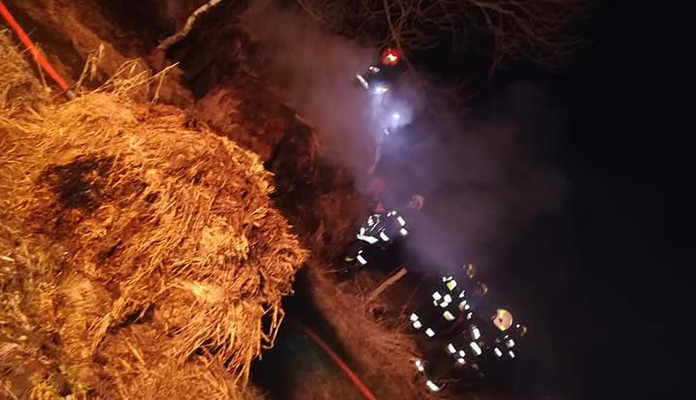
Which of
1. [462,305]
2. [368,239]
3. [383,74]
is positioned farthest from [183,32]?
[462,305]

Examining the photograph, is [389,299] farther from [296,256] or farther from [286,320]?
[296,256]

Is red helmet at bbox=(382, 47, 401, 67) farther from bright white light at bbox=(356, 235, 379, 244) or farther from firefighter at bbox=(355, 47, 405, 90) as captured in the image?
bright white light at bbox=(356, 235, 379, 244)

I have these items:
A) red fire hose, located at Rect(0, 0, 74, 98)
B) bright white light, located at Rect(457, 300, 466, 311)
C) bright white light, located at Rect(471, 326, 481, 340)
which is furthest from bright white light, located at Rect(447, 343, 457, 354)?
red fire hose, located at Rect(0, 0, 74, 98)

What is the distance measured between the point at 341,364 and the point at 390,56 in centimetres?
623

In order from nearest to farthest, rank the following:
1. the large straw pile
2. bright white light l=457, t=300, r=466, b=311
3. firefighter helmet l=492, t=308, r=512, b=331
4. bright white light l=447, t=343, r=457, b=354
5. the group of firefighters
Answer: the large straw pile, the group of firefighters, bright white light l=447, t=343, r=457, b=354, bright white light l=457, t=300, r=466, b=311, firefighter helmet l=492, t=308, r=512, b=331

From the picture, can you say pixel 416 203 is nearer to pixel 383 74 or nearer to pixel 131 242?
pixel 383 74

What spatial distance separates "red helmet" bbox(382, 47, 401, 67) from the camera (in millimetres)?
10523

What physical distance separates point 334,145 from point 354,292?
293cm

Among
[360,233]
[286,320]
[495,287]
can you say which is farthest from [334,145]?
[495,287]

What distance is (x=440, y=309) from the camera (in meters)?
11.4

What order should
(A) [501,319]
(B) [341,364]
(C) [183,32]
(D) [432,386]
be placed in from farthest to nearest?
(A) [501,319]
(D) [432,386]
(C) [183,32]
(B) [341,364]

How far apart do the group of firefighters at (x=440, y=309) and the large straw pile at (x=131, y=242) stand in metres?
6.87

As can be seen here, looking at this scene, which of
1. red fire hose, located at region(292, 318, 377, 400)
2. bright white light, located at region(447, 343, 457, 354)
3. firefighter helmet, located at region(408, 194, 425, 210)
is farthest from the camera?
firefighter helmet, located at region(408, 194, 425, 210)

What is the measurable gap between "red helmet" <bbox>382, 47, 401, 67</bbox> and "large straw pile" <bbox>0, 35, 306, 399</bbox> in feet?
24.1
